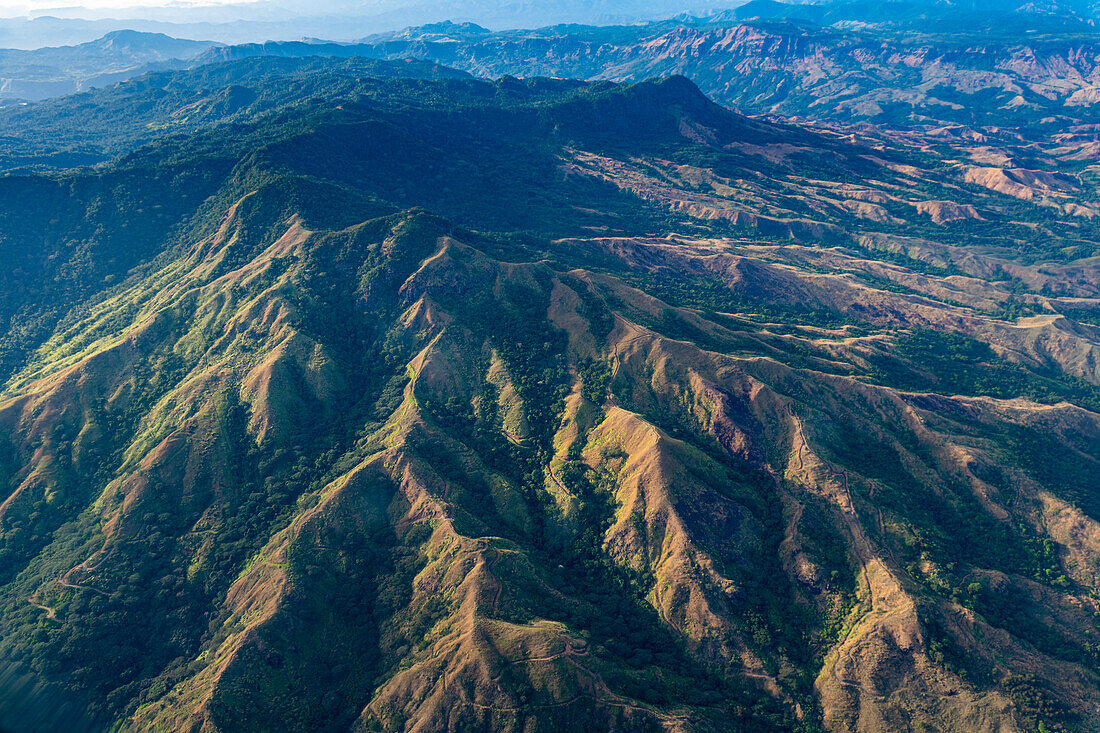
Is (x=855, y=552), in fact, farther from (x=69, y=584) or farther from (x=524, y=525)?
(x=69, y=584)

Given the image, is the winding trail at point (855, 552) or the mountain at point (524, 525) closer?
the mountain at point (524, 525)

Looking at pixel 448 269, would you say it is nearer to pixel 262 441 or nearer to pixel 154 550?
pixel 262 441

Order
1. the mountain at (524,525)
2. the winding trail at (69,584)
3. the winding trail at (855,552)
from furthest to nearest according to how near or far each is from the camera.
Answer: the winding trail at (69,584) → the winding trail at (855,552) → the mountain at (524,525)

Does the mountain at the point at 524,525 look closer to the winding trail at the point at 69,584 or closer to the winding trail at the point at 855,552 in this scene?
the winding trail at the point at 855,552

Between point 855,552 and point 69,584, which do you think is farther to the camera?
point 855,552

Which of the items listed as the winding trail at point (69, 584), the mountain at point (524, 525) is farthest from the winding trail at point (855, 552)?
the winding trail at point (69, 584)

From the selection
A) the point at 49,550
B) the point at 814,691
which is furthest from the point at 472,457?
the point at 49,550

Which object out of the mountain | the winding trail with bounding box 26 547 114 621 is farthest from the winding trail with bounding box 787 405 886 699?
the winding trail with bounding box 26 547 114 621

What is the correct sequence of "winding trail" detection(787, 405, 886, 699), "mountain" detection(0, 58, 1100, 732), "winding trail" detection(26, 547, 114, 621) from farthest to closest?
"winding trail" detection(26, 547, 114, 621)
"winding trail" detection(787, 405, 886, 699)
"mountain" detection(0, 58, 1100, 732)

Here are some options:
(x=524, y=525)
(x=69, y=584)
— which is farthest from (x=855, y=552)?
(x=69, y=584)

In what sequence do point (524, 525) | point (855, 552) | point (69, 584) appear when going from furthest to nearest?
point (524, 525)
point (855, 552)
point (69, 584)

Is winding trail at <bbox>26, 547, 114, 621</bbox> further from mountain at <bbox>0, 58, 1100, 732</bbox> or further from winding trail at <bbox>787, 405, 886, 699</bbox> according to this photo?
winding trail at <bbox>787, 405, 886, 699</bbox>
